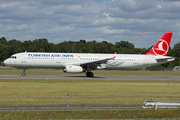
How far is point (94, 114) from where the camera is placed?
481 inches

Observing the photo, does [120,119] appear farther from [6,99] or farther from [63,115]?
[6,99]

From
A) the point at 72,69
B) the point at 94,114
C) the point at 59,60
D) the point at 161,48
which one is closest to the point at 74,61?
the point at 59,60

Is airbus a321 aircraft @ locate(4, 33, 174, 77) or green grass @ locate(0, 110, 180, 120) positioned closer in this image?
green grass @ locate(0, 110, 180, 120)

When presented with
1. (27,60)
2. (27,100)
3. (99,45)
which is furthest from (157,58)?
(99,45)

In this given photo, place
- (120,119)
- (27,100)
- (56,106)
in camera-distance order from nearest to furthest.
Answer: (120,119)
(56,106)
(27,100)

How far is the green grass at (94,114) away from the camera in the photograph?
11.7 meters

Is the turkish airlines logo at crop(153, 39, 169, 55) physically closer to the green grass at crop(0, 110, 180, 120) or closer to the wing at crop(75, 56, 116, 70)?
the wing at crop(75, 56, 116, 70)

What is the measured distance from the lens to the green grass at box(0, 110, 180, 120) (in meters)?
11.7

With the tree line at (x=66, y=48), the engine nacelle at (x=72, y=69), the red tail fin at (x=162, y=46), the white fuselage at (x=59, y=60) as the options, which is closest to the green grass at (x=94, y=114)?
the engine nacelle at (x=72, y=69)

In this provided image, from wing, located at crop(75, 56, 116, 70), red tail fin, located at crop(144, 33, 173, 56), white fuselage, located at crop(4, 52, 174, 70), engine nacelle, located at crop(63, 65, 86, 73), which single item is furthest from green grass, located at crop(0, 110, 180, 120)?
red tail fin, located at crop(144, 33, 173, 56)

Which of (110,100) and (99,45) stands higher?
(99,45)

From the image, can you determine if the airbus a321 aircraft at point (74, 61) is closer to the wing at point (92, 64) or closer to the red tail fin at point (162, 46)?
the wing at point (92, 64)

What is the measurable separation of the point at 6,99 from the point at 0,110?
3.54 meters

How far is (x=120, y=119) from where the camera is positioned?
37.9 ft
